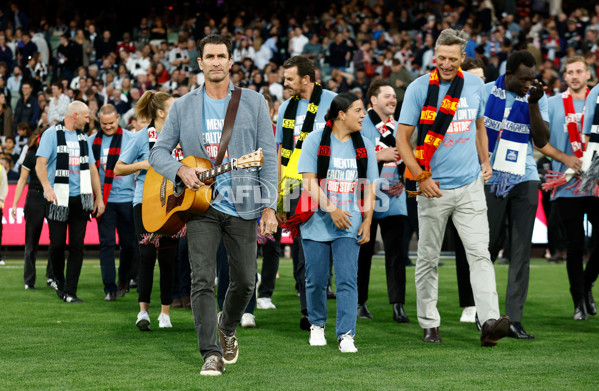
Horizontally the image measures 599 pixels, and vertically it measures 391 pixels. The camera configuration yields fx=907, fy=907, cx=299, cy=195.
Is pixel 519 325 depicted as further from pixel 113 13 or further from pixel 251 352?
pixel 113 13

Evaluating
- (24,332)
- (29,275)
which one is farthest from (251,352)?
(29,275)

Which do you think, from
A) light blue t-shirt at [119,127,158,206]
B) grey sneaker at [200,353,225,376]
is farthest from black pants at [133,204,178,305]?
grey sneaker at [200,353,225,376]

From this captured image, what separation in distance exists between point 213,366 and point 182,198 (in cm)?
109

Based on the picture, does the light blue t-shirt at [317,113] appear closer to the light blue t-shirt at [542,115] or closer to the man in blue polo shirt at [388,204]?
the man in blue polo shirt at [388,204]

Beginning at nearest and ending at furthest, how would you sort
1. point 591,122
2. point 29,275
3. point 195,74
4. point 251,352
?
point 251,352, point 591,122, point 29,275, point 195,74

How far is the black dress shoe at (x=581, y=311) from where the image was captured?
848 cm

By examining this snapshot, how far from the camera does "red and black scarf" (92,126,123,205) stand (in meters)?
10.3

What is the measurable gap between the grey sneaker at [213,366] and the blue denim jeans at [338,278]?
1.30 meters

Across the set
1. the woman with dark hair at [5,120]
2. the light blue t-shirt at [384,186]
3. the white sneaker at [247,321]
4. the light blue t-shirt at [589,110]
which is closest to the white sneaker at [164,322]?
the white sneaker at [247,321]

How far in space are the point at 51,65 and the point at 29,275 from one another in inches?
628

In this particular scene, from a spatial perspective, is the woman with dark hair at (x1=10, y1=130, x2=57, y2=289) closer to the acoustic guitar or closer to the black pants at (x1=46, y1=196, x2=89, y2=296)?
the black pants at (x1=46, y1=196, x2=89, y2=296)

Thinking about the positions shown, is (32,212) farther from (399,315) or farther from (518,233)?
(518,233)

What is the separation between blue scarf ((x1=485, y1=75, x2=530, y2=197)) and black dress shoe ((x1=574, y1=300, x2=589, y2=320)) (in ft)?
5.83

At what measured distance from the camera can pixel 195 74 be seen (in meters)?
23.9
